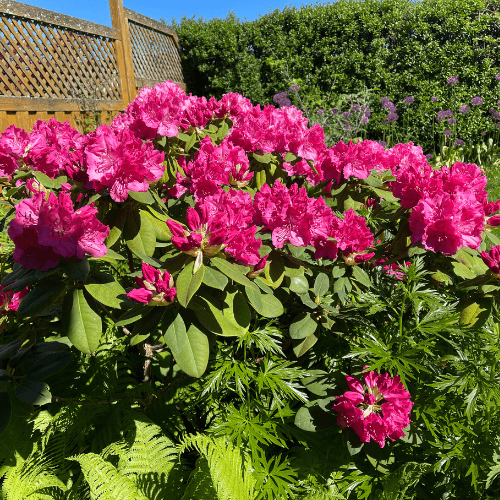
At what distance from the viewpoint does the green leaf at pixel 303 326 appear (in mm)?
1479

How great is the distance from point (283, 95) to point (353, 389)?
6965 millimetres

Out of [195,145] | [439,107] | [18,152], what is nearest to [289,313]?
[195,145]

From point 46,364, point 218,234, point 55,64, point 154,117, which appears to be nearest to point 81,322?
point 46,364

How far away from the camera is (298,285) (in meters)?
1.40

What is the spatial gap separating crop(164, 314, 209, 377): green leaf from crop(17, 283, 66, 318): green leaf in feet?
1.14

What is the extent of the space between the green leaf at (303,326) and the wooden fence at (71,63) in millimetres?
5587

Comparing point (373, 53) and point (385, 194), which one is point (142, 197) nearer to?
point (385, 194)

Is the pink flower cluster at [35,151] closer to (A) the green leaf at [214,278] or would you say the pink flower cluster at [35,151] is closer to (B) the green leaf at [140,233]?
(B) the green leaf at [140,233]

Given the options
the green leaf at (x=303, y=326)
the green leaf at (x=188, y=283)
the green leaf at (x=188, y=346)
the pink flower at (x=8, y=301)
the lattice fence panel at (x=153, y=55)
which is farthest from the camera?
the lattice fence panel at (x=153, y=55)

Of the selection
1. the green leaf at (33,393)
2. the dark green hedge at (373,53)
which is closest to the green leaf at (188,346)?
the green leaf at (33,393)

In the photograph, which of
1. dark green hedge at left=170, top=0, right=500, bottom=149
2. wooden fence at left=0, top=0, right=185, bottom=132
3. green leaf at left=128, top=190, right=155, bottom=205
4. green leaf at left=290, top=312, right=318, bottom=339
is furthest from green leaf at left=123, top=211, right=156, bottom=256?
dark green hedge at left=170, top=0, right=500, bottom=149

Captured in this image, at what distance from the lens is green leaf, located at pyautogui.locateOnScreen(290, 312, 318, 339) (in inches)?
58.2

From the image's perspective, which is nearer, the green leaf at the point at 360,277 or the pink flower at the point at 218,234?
the pink flower at the point at 218,234

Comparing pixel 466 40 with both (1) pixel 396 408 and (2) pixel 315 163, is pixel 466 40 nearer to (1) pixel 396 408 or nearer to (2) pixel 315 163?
(2) pixel 315 163
